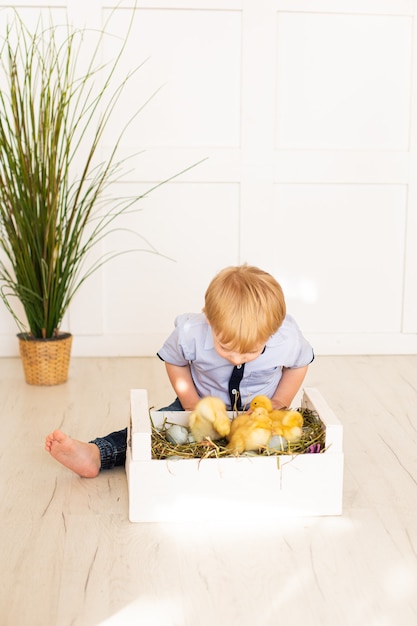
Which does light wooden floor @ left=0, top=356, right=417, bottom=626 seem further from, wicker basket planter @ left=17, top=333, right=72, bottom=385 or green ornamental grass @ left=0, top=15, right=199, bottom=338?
green ornamental grass @ left=0, top=15, right=199, bottom=338

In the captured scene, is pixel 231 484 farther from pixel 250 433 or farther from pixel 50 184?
pixel 50 184

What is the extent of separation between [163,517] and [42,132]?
1566mm

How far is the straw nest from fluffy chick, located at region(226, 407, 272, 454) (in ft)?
0.05

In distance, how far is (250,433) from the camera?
2.02 meters

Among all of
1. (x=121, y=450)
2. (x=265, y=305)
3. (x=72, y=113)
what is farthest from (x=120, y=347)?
(x=265, y=305)

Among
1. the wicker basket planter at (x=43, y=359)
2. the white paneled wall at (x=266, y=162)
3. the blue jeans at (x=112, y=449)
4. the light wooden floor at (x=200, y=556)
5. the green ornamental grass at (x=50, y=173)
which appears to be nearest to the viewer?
the light wooden floor at (x=200, y=556)

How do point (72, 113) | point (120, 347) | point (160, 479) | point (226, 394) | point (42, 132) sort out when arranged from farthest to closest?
point (120, 347) → point (72, 113) → point (42, 132) → point (226, 394) → point (160, 479)

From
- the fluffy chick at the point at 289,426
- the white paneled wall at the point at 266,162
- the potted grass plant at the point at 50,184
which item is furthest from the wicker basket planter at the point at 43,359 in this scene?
the fluffy chick at the point at 289,426

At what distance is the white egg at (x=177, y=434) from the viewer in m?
2.12

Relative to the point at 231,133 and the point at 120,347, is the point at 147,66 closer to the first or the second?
the point at 231,133

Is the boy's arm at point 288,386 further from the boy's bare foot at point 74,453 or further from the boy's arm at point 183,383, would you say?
the boy's bare foot at point 74,453

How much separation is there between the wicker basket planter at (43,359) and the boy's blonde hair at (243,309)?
1270 mm

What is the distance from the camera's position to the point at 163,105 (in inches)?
139

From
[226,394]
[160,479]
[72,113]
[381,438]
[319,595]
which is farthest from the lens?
[72,113]
